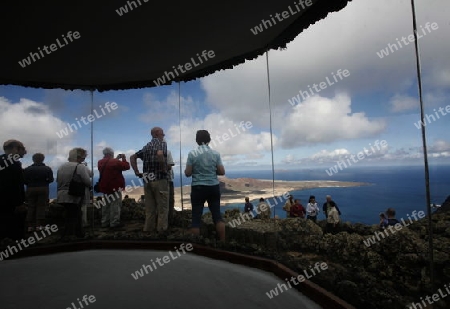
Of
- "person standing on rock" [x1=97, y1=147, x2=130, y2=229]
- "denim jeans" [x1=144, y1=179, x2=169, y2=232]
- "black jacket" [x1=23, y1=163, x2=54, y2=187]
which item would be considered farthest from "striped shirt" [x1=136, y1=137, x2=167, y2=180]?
"black jacket" [x1=23, y1=163, x2=54, y2=187]

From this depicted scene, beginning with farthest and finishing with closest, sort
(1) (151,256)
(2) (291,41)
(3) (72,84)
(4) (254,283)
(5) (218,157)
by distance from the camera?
(3) (72,84), (5) (218,157), (1) (151,256), (2) (291,41), (4) (254,283)

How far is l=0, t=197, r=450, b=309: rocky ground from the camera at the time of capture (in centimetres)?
182

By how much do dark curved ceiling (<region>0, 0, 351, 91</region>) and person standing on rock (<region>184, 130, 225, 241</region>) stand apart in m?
1.17

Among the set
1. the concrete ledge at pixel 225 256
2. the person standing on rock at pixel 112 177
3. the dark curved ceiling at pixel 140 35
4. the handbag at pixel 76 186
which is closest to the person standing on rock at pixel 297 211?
the concrete ledge at pixel 225 256

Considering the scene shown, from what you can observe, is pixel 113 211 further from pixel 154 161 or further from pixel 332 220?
pixel 332 220

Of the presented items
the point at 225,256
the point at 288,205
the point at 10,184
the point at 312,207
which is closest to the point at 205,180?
the point at 225,256

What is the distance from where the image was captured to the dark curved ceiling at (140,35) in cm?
218

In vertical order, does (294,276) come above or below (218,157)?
below

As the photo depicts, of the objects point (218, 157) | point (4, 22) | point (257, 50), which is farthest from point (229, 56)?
point (4, 22)

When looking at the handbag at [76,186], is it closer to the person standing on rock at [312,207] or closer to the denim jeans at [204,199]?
the denim jeans at [204,199]

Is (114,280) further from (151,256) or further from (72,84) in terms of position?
(72,84)

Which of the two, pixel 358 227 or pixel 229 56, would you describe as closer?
pixel 229 56

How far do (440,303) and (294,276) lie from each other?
1.03 meters

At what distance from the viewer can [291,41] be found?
286cm
